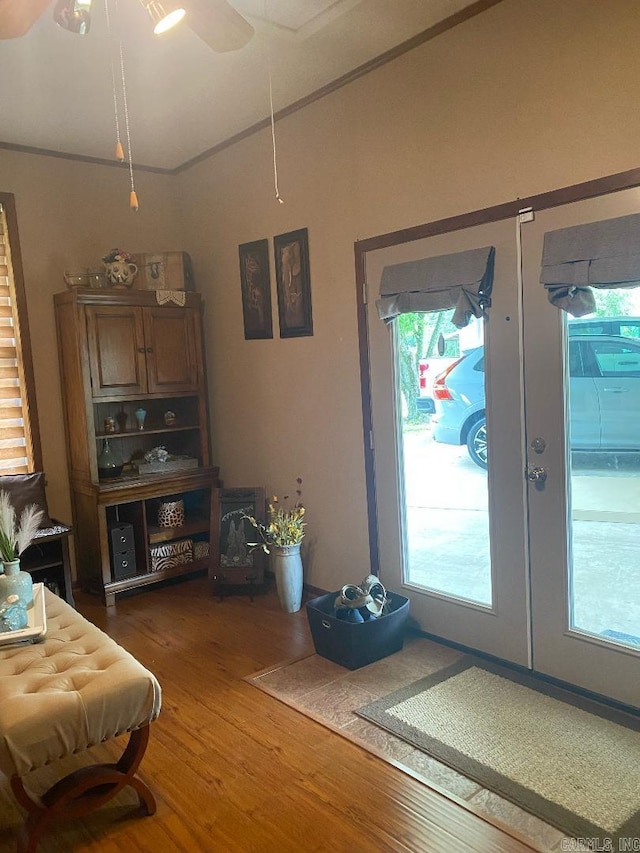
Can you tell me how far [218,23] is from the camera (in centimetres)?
200

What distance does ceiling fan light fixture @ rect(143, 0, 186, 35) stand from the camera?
6.21 feet

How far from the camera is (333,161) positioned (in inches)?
141

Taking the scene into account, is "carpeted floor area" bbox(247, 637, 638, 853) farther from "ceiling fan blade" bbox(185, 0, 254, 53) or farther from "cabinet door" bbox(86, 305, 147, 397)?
"ceiling fan blade" bbox(185, 0, 254, 53)

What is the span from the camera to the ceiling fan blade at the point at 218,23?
1938 millimetres

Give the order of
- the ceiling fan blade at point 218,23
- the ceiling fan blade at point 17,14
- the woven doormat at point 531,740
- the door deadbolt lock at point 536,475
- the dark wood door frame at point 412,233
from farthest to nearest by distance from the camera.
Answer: the door deadbolt lock at point 536,475
the dark wood door frame at point 412,233
the woven doormat at point 531,740
the ceiling fan blade at point 218,23
the ceiling fan blade at point 17,14

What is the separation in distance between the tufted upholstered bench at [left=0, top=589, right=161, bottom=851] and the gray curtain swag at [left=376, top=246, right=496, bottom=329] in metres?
1.94

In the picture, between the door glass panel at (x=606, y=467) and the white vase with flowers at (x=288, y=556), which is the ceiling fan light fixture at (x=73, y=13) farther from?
the white vase with flowers at (x=288, y=556)

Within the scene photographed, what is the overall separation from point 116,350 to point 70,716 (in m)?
2.62

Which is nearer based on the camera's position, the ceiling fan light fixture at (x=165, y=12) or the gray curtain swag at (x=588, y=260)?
the ceiling fan light fixture at (x=165, y=12)

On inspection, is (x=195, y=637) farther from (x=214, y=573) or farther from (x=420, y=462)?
(x=420, y=462)

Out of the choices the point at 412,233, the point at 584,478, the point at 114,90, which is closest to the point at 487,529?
the point at 584,478

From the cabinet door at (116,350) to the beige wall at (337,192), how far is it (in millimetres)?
393

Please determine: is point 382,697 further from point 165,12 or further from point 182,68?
point 182,68

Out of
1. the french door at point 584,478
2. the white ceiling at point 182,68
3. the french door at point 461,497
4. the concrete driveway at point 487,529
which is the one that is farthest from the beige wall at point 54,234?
the french door at point 584,478
